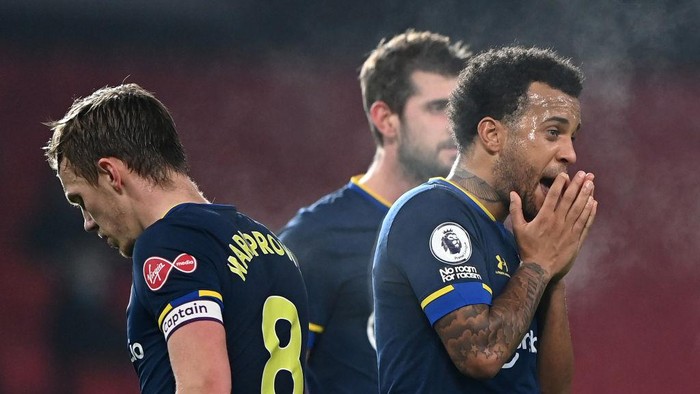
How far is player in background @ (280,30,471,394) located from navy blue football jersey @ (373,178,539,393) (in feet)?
3.50

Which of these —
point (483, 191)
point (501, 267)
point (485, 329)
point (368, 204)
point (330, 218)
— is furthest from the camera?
point (368, 204)

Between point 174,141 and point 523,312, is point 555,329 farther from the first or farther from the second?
point 174,141

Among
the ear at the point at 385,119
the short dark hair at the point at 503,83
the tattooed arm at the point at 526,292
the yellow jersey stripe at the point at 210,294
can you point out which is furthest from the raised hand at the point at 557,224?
the ear at the point at 385,119

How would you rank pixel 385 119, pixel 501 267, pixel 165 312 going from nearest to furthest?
pixel 165 312 < pixel 501 267 < pixel 385 119

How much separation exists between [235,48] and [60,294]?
2503 millimetres

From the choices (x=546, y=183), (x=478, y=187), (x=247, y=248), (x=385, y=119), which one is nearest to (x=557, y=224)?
(x=546, y=183)

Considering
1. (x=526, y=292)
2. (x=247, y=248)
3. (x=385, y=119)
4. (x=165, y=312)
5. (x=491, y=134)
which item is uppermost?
(x=385, y=119)

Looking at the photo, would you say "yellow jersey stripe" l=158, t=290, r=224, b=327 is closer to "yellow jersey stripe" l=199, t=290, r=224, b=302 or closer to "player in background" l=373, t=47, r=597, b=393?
"yellow jersey stripe" l=199, t=290, r=224, b=302

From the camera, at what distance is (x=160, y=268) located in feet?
8.32

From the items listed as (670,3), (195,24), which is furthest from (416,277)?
(195,24)

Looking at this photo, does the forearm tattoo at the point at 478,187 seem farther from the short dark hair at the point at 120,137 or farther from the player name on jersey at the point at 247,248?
the short dark hair at the point at 120,137

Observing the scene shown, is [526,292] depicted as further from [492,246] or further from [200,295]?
[200,295]

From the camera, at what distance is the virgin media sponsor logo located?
8.32 ft

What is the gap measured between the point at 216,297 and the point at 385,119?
237cm
